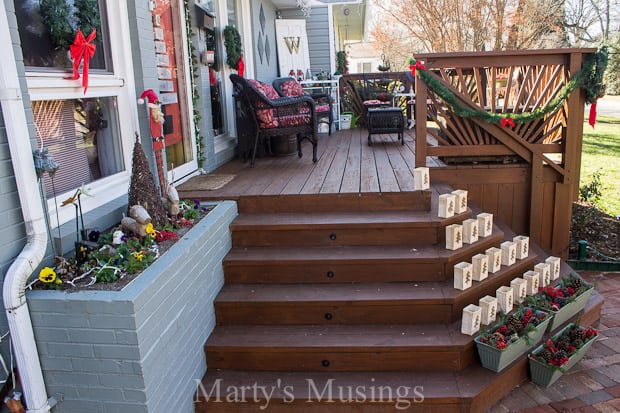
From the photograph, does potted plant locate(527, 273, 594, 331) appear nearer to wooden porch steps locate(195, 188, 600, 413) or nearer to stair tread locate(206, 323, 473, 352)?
wooden porch steps locate(195, 188, 600, 413)

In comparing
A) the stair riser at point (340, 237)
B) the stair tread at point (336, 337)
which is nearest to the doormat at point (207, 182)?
the stair riser at point (340, 237)

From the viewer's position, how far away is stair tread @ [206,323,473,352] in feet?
8.80

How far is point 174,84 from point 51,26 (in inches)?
68.7

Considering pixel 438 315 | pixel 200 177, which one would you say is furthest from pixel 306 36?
pixel 438 315

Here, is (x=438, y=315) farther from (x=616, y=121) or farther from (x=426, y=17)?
(x=616, y=121)

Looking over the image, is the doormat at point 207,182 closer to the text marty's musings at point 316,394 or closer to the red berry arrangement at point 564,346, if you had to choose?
the text marty's musings at point 316,394

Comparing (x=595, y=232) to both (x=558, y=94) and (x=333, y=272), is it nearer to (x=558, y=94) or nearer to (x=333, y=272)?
(x=558, y=94)

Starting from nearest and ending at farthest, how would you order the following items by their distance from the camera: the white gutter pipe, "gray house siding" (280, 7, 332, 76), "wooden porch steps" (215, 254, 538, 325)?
the white gutter pipe → "wooden porch steps" (215, 254, 538, 325) → "gray house siding" (280, 7, 332, 76)

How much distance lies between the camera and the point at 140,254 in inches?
92.5

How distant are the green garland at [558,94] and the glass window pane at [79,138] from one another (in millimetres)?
2326

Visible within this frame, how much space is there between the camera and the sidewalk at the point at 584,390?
2.56 metres

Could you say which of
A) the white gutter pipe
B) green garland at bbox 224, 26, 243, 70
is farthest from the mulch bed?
the white gutter pipe

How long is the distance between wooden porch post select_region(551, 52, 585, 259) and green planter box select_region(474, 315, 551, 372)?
1.76 m

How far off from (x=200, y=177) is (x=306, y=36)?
484 cm
